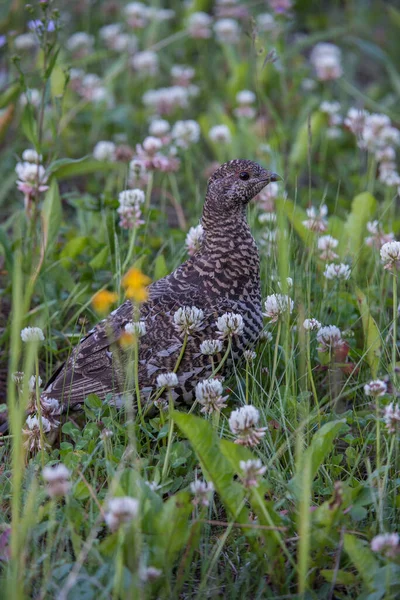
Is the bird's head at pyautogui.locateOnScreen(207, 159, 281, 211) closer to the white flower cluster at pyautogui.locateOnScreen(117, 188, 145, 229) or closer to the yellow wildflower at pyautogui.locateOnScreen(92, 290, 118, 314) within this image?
the white flower cluster at pyautogui.locateOnScreen(117, 188, 145, 229)

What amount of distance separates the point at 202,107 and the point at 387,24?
2.16m

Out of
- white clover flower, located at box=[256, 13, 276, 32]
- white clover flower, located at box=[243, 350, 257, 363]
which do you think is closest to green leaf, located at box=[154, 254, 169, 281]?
white clover flower, located at box=[243, 350, 257, 363]

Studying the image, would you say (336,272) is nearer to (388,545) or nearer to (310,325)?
(310,325)

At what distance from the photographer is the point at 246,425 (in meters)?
2.68

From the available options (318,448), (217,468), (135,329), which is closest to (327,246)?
(135,329)

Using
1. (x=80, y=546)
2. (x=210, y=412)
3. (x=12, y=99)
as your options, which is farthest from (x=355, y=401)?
(x=12, y=99)

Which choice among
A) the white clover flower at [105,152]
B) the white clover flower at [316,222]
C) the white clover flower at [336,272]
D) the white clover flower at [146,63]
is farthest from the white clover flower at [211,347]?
the white clover flower at [146,63]

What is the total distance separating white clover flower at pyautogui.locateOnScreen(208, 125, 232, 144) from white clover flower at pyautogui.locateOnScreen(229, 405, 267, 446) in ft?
11.6

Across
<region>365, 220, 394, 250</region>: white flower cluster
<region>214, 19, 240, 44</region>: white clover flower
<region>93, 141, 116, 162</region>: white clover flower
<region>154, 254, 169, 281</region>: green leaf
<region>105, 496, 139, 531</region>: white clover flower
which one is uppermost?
<region>214, 19, 240, 44</region>: white clover flower

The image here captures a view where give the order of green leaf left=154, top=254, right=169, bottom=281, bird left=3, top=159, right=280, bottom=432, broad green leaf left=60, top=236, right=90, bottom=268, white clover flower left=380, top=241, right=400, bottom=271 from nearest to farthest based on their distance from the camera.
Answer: white clover flower left=380, top=241, right=400, bottom=271, bird left=3, top=159, right=280, bottom=432, green leaf left=154, top=254, right=169, bottom=281, broad green leaf left=60, top=236, right=90, bottom=268

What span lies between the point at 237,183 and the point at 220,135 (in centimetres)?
219

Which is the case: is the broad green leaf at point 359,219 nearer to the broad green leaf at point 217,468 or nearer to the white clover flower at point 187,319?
the white clover flower at point 187,319

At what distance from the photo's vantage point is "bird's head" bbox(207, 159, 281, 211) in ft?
12.5

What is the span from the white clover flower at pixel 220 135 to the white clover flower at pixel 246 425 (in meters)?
3.55
